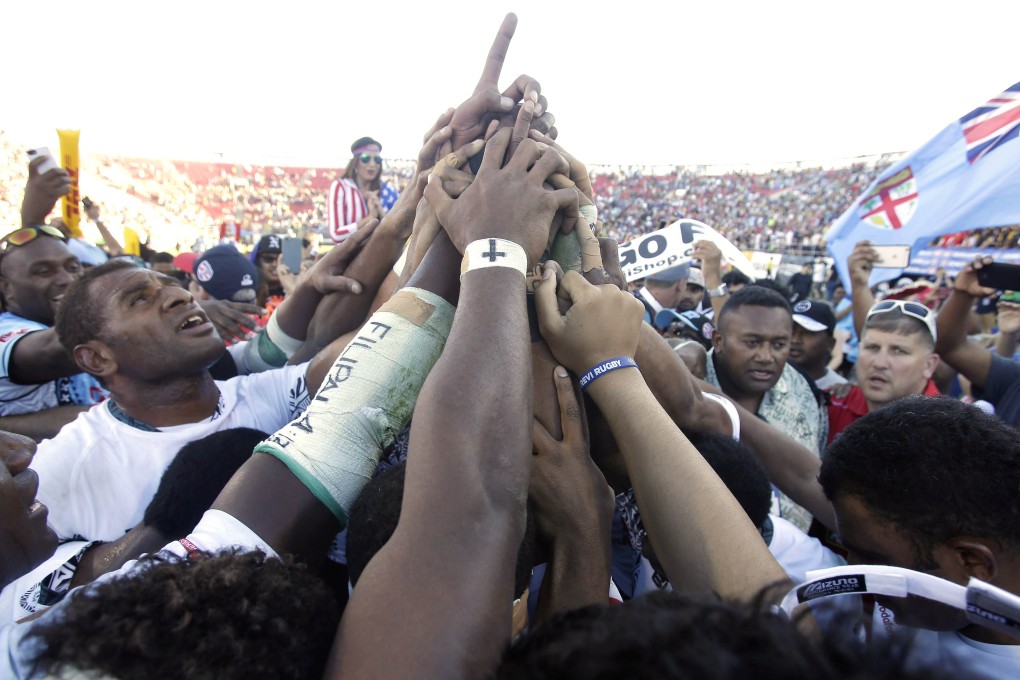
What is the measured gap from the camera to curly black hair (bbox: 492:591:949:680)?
1.97ft

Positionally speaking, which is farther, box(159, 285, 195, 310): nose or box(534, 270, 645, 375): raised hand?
box(159, 285, 195, 310): nose

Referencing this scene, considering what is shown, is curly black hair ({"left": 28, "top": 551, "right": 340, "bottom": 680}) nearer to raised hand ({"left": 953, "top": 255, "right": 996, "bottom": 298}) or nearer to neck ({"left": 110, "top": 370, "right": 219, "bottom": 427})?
neck ({"left": 110, "top": 370, "right": 219, "bottom": 427})

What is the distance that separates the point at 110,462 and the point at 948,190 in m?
6.60

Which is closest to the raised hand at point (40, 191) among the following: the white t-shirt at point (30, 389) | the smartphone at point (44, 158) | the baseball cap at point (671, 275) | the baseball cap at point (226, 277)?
the smartphone at point (44, 158)

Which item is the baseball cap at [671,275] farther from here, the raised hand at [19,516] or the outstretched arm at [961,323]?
the raised hand at [19,516]

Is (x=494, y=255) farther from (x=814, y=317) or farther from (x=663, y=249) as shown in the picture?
(x=814, y=317)

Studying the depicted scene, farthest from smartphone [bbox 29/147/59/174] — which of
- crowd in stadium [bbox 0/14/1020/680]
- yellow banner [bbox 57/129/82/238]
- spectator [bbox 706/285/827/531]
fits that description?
spectator [bbox 706/285/827/531]

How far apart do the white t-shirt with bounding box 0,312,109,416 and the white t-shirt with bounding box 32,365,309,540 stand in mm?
1254

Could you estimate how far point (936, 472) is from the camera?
4.85ft

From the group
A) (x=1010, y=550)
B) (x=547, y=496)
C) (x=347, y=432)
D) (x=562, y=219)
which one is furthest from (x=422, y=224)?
(x=1010, y=550)

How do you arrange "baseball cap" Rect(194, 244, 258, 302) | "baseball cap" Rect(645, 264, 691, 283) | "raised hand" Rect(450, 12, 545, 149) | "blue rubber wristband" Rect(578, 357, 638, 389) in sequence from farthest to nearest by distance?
1. "baseball cap" Rect(645, 264, 691, 283)
2. "baseball cap" Rect(194, 244, 258, 302)
3. "raised hand" Rect(450, 12, 545, 149)
4. "blue rubber wristband" Rect(578, 357, 638, 389)

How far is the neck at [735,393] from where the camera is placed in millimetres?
Result: 3719

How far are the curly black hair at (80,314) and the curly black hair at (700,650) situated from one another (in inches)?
99.1

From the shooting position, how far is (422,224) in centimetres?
164
